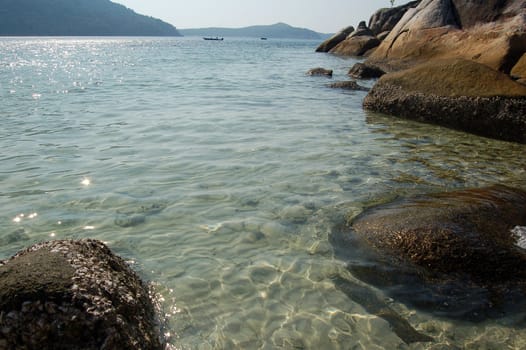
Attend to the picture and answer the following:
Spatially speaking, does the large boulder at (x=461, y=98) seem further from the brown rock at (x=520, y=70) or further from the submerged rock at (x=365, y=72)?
the submerged rock at (x=365, y=72)

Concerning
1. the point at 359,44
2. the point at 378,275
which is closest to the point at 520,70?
the point at 378,275

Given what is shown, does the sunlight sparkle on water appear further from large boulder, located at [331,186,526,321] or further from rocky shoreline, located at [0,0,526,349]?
large boulder, located at [331,186,526,321]

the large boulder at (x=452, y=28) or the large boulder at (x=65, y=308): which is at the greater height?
the large boulder at (x=452, y=28)

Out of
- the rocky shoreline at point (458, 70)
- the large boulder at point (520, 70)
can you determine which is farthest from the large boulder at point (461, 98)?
the large boulder at point (520, 70)

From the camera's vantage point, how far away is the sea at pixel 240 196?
3.30 meters

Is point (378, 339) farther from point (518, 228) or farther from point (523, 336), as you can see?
point (518, 228)

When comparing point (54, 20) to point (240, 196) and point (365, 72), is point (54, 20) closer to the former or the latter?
point (365, 72)

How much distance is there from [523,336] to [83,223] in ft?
14.8

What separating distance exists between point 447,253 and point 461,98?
662 centimetres

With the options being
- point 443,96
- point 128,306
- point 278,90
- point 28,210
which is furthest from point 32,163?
point 278,90

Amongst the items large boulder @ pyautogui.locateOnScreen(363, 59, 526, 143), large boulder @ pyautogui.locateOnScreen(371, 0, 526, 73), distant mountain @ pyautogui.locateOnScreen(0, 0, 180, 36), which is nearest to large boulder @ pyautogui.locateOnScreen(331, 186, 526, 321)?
large boulder @ pyautogui.locateOnScreen(363, 59, 526, 143)

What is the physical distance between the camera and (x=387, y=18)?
4322 cm

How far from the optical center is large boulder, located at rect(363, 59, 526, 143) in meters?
8.77

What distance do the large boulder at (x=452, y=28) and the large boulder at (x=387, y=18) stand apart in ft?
54.7
